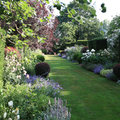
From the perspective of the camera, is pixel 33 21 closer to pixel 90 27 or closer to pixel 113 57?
pixel 113 57

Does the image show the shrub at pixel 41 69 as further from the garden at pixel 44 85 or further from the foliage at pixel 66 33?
the foliage at pixel 66 33

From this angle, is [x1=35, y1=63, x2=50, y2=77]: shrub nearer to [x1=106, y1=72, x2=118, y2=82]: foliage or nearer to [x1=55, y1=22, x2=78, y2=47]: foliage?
[x1=106, y1=72, x2=118, y2=82]: foliage

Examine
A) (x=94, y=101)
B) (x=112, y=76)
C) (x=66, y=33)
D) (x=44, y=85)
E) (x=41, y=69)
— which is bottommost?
(x=94, y=101)

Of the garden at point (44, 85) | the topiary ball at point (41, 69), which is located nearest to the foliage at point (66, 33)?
the garden at point (44, 85)

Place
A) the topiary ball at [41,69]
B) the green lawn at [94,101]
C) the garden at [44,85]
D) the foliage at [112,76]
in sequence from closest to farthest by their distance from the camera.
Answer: the garden at [44,85] → the green lawn at [94,101] → the topiary ball at [41,69] → the foliage at [112,76]

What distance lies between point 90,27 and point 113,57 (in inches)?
1111

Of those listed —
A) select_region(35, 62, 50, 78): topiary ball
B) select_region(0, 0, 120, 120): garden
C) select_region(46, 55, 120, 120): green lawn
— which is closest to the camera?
select_region(0, 0, 120, 120): garden

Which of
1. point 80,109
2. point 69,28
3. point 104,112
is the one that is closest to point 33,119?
point 80,109

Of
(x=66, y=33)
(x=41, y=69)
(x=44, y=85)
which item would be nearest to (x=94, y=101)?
(x=44, y=85)

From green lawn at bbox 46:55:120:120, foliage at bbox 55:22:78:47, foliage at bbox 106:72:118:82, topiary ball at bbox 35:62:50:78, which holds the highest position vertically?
foliage at bbox 55:22:78:47

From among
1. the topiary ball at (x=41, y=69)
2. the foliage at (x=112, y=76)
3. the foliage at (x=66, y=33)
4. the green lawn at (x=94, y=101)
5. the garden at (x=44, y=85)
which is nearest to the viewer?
the garden at (x=44, y=85)

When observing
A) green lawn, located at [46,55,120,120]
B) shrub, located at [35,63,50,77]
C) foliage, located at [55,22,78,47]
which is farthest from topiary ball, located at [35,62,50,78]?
foliage, located at [55,22,78,47]

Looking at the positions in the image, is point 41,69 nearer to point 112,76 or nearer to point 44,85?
point 44,85

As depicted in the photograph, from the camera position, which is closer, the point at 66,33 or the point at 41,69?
the point at 41,69
